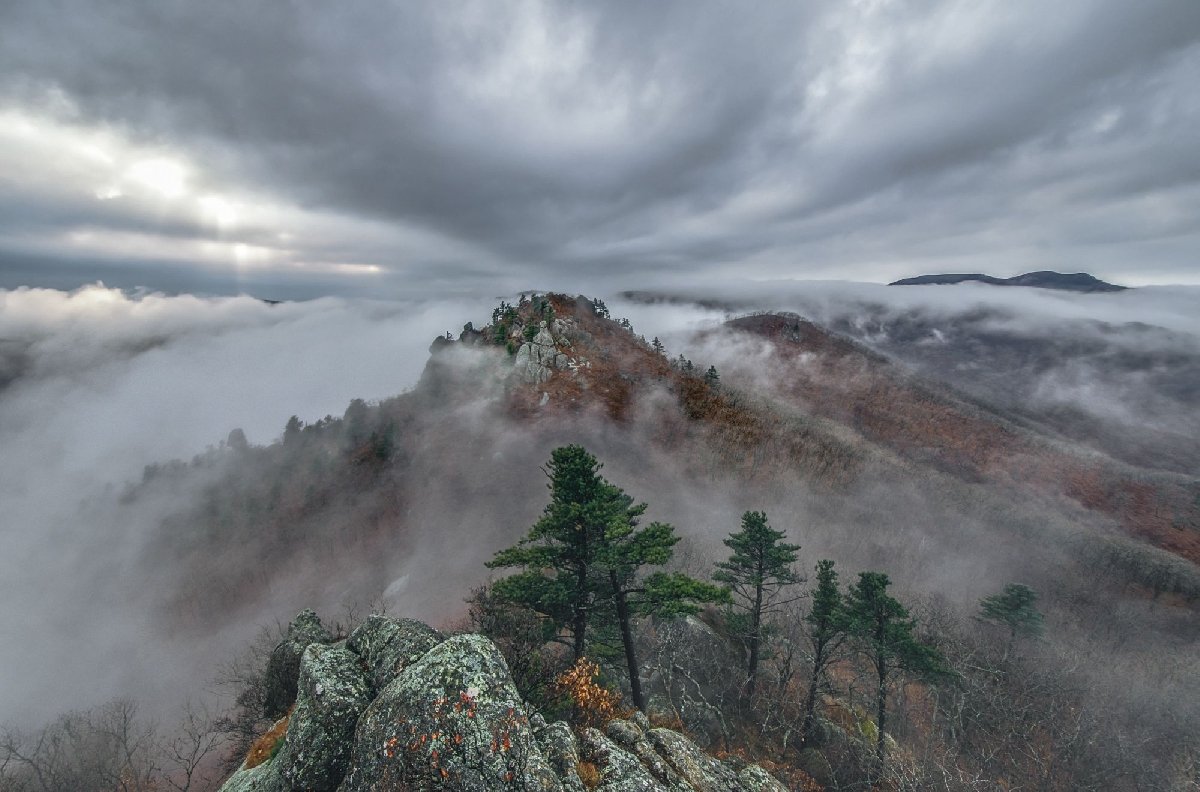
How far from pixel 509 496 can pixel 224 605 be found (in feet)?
172

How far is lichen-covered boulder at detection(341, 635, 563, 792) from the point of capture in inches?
335

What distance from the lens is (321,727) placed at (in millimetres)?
10109

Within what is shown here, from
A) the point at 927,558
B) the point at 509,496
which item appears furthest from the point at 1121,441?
the point at 509,496

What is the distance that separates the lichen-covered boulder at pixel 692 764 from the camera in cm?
1205

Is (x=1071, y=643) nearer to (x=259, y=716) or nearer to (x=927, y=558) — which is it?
(x=927, y=558)

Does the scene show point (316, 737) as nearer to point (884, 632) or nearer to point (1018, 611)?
point (884, 632)

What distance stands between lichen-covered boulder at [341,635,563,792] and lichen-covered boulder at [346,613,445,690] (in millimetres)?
1836

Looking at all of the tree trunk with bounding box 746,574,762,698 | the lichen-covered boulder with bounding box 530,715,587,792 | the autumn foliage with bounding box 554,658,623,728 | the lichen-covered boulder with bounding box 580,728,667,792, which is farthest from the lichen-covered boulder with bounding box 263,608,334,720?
the tree trunk with bounding box 746,574,762,698

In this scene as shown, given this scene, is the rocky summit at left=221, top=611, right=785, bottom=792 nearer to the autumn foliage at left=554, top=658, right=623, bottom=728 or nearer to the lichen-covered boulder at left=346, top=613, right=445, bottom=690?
the lichen-covered boulder at left=346, top=613, right=445, bottom=690

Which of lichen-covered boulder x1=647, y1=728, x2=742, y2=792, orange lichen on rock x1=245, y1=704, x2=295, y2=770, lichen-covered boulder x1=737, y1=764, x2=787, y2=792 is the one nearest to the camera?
orange lichen on rock x1=245, y1=704, x2=295, y2=770

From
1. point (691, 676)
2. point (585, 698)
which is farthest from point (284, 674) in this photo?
point (691, 676)

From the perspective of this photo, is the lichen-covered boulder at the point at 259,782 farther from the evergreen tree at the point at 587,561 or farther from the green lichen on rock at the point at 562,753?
the evergreen tree at the point at 587,561

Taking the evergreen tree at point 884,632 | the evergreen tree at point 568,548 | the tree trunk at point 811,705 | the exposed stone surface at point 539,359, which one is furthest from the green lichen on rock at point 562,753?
the exposed stone surface at point 539,359

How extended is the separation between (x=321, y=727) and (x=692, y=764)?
9723mm
